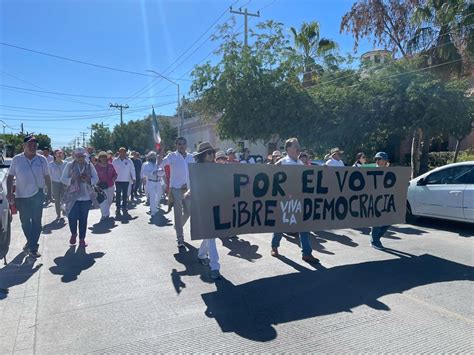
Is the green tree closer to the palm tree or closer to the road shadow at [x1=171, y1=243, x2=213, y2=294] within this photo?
the palm tree

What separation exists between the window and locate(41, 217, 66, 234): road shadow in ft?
28.3

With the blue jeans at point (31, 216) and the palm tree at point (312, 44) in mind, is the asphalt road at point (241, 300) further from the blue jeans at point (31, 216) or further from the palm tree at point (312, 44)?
the palm tree at point (312, 44)

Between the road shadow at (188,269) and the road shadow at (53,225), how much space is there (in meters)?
3.70

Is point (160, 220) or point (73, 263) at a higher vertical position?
point (160, 220)

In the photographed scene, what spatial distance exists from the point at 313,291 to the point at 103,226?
6112 mm

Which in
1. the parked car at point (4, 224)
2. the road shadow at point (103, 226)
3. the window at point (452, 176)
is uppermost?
the window at point (452, 176)

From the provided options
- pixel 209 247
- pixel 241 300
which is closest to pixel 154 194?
pixel 209 247

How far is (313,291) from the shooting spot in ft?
15.9

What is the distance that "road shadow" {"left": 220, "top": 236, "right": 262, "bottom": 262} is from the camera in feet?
21.4

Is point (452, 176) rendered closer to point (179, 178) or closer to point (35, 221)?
point (179, 178)

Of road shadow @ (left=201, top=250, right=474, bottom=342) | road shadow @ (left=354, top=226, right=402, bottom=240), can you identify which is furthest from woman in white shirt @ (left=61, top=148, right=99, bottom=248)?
road shadow @ (left=354, top=226, right=402, bottom=240)

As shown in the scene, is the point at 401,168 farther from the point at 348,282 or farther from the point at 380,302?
the point at 380,302

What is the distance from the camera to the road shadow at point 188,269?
17.2 ft

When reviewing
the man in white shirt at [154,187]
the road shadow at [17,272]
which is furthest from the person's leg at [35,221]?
the man in white shirt at [154,187]
